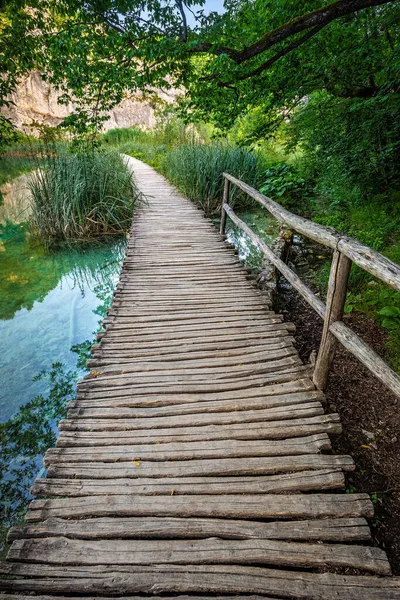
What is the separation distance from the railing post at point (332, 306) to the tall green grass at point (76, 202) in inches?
210

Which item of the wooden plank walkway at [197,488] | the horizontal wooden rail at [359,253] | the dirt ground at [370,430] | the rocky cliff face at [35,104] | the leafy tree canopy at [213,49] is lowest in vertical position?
the dirt ground at [370,430]

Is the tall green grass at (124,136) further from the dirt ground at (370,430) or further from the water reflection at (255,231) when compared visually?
the dirt ground at (370,430)

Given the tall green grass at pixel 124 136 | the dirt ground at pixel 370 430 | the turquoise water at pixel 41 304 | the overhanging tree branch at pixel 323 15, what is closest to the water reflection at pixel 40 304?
the turquoise water at pixel 41 304

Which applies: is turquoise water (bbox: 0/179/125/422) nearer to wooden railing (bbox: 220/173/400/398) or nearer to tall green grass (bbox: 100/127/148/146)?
wooden railing (bbox: 220/173/400/398)

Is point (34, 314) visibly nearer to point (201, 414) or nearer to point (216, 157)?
point (201, 414)

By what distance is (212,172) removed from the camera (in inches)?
284

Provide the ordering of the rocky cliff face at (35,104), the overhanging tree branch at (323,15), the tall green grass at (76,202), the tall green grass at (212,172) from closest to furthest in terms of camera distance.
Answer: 1. the overhanging tree branch at (323,15)
2. the tall green grass at (76,202)
3. the tall green grass at (212,172)
4. the rocky cliff face at (35,104)

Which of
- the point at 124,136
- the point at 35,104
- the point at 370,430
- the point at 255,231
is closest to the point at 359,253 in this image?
the point at 370,430

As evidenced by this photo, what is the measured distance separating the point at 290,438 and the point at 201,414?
0.55 metres

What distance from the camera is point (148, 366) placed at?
2406mm

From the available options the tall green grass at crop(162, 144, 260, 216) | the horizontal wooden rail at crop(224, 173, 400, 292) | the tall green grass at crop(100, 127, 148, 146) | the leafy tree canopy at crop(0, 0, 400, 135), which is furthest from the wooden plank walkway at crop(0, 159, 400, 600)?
the tall green grass at crop(100, 127, 148, 146)

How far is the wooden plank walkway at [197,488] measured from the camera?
120cm

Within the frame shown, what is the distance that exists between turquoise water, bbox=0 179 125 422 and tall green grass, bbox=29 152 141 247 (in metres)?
0.44

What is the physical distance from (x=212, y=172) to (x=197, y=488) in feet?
22.8
